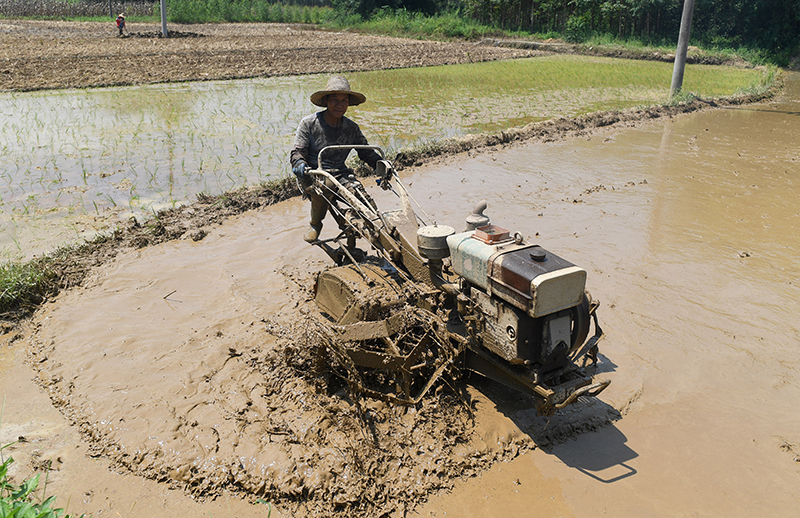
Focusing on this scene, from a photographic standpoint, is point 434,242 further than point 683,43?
No

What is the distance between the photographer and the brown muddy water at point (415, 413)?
9.85 ft

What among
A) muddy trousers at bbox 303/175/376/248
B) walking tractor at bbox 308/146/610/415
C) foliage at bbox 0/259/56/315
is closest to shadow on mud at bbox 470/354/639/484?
walking tractor at bbox 308/146/610/415

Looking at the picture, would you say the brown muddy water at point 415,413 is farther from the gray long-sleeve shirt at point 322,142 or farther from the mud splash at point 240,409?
the gray long-sleeve shirt at point 322,142

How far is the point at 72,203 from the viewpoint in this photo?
22.5 ft

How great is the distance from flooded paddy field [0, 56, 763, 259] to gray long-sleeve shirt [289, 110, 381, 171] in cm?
284

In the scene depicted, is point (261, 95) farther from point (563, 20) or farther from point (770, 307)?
point (563, 20)

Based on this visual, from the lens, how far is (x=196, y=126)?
1070 cm

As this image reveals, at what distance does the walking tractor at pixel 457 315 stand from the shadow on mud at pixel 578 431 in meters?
0.26

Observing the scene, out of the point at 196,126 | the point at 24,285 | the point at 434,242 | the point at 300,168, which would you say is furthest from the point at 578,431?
the point at 196,126

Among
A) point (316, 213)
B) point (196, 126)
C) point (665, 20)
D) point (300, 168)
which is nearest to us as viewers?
point (300, 168)

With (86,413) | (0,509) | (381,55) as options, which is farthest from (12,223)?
(381,55)

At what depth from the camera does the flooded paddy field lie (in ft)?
22.7

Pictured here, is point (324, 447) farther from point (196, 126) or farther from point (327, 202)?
point (196, 126)

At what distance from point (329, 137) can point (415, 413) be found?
263cm
